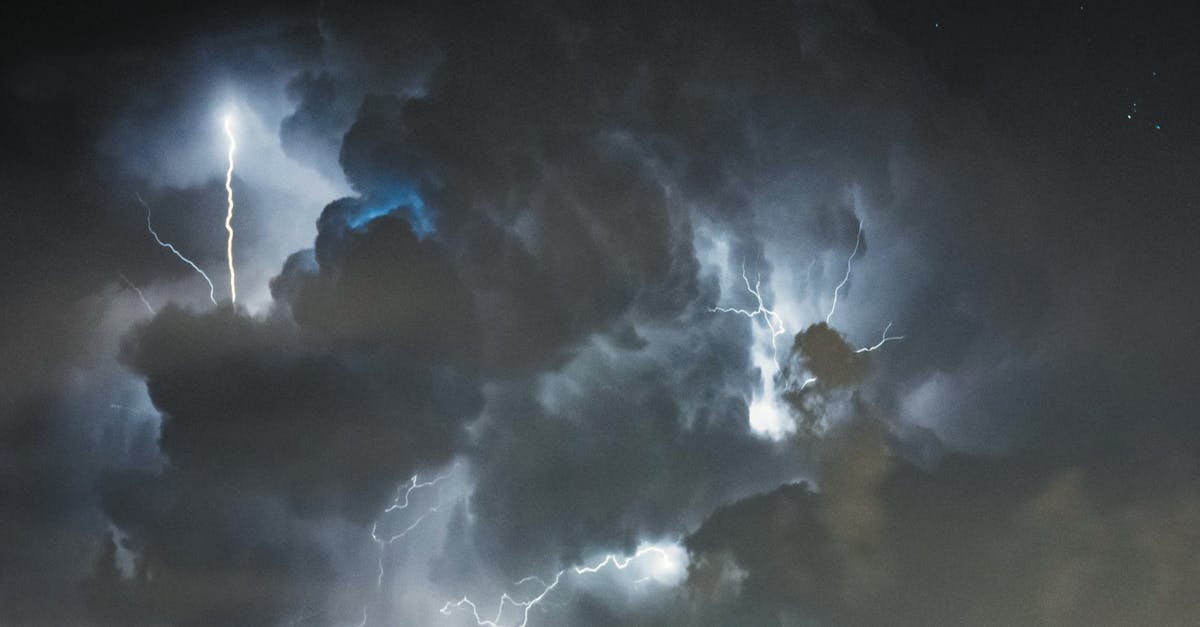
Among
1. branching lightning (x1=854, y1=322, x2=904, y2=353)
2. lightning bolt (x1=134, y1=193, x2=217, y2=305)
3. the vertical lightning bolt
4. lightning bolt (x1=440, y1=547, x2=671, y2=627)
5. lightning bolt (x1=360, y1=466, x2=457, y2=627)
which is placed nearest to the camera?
lightning bolt (x1=134, y1=193, x2=217, y2=305)

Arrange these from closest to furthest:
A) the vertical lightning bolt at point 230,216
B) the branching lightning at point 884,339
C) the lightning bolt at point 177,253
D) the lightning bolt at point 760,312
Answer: the lightning bolt at point 177,253
the vertical lightning bolt at point 230,216
the branching lightning at point 884,339
the lightning bolt at point 760,312

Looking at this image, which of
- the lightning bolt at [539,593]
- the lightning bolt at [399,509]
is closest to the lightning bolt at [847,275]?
the lightning bolt at [539,593]

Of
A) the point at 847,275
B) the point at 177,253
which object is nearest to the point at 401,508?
the point at 177,253

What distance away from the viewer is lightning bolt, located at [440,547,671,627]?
12.8 m

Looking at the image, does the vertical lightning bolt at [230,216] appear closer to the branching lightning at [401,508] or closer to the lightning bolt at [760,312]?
the branching lightning at [401,508]

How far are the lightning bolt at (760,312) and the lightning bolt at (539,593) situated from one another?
9.73ft

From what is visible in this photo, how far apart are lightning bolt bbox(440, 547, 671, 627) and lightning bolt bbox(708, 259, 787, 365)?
2965 mm

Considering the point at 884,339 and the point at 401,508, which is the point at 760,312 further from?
the point at 401,508

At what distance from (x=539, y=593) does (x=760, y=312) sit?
4404 millimetres

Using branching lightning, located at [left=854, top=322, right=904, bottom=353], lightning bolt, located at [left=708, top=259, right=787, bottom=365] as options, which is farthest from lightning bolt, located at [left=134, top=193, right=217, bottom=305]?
branching lightning, located at [left=854, top=322, right=904, bottom=353]

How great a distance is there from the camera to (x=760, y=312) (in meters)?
13.7

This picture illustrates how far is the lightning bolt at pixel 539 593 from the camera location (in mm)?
12805

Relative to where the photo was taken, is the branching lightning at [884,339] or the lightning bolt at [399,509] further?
the branching lightning at [884,339]

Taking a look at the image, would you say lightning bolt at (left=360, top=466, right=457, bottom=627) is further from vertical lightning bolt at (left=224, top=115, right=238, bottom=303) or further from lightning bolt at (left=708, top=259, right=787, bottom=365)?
lightning bolt at (left=708, top=259, right=787, bottom=365)
